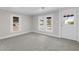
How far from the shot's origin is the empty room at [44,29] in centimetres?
380

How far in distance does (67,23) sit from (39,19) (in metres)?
3.99

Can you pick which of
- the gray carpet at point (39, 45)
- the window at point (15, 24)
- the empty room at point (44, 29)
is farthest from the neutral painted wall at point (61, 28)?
the window at point (15, 24)

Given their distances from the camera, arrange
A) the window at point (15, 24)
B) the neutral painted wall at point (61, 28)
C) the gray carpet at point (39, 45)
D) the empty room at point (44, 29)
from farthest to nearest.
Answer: the window at point (15, 24) → the neutral painted wall at point (61, 28) → the empty room at point (44, 29) → the gray carpet at point (39, 45)

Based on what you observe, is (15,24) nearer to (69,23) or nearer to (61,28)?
(61,28)

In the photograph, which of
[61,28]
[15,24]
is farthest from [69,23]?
[15,24]

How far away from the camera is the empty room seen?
380cm

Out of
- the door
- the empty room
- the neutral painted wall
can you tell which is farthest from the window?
the door

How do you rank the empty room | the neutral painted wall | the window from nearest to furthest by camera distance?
the empty room, the neutral painted wall, the window

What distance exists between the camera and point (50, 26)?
721cm

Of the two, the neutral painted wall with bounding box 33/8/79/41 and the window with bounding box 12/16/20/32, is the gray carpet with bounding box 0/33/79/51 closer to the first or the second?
the neutral painted wall with bounding box 33/8/79/41

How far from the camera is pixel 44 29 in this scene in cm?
791

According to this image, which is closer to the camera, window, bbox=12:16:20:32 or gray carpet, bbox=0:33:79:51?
gray carpet, bbox=0:33:79:51

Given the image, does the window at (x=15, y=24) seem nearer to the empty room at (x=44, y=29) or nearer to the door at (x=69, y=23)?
the empty room at (x=44, y=29)
